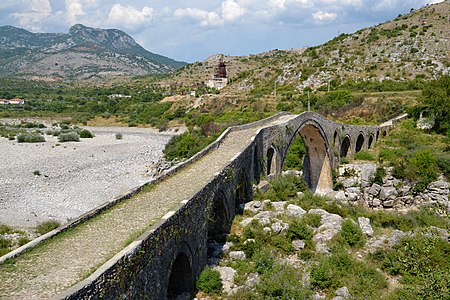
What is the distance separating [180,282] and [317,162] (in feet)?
68.8

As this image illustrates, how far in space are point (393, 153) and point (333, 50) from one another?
112 ft

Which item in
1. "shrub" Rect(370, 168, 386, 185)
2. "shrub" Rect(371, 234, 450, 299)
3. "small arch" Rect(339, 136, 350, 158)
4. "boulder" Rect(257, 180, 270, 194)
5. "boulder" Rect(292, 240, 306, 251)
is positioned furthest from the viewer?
"small arch" Rect(339, 136, 350, 158)

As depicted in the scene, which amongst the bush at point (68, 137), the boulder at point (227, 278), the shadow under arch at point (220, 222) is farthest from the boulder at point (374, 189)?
the bush at point (68, 137)

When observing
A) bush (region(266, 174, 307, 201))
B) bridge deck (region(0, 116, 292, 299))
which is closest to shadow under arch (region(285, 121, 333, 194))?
bush (region(266, 174, 307, 201))

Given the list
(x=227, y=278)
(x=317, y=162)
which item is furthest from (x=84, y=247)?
(x=317, y=162)

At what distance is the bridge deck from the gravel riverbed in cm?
1158

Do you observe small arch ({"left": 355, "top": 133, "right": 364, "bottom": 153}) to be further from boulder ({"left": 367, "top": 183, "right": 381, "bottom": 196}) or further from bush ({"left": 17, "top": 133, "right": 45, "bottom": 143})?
bush ({"left": 17, "top": 133, "right": 45, "bottom": 143})

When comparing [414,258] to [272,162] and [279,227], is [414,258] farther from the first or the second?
[272,162]

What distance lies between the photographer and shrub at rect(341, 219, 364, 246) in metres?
14.1

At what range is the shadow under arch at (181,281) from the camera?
10.4m

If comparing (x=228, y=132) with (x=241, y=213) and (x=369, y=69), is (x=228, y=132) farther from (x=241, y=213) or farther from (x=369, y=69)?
(x=369, y=69)

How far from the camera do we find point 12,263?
7449mm

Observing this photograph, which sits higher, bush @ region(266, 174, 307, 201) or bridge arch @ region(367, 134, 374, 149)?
bush @ region(266, 174, 307, 201)

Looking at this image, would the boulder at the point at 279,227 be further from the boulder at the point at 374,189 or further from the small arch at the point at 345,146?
the small arch at the point at 345,146
